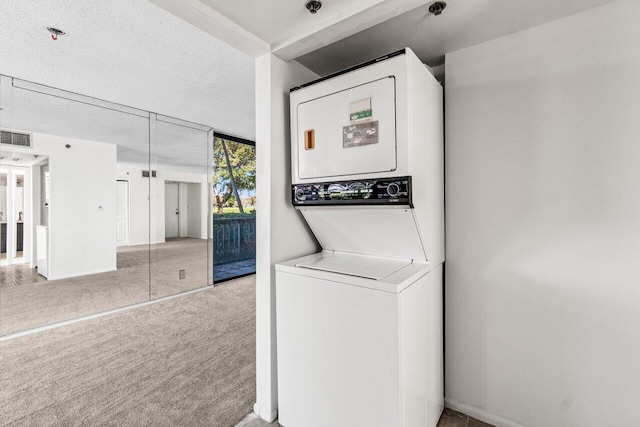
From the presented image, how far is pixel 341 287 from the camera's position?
1.43 metres

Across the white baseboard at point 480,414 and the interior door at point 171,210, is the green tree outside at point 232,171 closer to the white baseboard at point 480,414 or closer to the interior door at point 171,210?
the interior door at point 171,210

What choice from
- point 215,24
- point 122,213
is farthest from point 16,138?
point 215,24

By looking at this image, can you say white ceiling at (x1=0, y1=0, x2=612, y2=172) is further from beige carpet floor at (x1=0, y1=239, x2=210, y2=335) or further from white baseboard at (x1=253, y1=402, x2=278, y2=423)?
white baseboard at (x1=253, y1=402, x2=278, y2=423)

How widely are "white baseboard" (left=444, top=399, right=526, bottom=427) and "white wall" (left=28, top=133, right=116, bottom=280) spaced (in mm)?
4220

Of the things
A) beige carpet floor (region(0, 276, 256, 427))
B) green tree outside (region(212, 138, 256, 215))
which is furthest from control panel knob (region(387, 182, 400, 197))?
green tree outside (region(212, 138, 256, 215))

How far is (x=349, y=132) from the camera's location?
1.54 meters

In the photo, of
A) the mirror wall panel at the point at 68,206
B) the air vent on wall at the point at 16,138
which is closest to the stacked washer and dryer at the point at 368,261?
the mirror wall panel at the point at 68,206

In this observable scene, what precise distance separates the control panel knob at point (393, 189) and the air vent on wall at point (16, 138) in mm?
3803

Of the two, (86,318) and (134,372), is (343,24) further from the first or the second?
(86,318)

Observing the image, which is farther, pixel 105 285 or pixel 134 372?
pixel 105 285

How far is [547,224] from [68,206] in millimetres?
5001

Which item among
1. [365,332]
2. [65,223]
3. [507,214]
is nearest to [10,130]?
[65,223]

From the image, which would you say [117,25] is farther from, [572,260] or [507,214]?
[572,260]

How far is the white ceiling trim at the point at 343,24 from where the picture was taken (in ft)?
4.30
